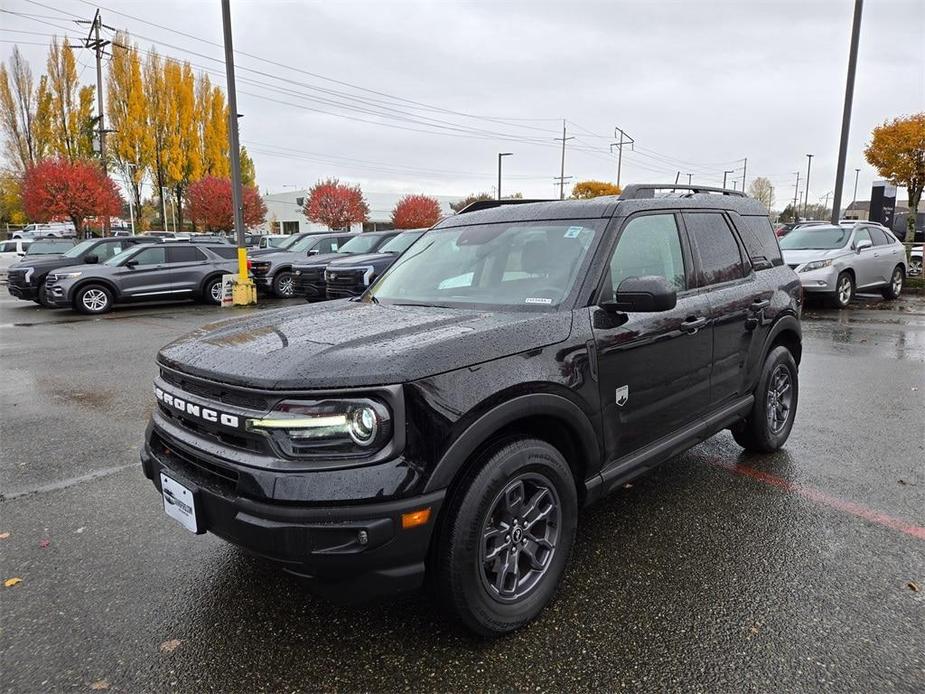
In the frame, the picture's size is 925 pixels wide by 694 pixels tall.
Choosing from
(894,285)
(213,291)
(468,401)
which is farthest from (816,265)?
(213,291)

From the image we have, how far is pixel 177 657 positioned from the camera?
2.44 m

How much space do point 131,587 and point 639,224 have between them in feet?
10.4

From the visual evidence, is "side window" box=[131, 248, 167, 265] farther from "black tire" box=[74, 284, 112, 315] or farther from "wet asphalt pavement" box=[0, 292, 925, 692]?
"wet asphalt pavement" box=[0, 292, 925, 692]

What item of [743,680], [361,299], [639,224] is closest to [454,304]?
[361,299]

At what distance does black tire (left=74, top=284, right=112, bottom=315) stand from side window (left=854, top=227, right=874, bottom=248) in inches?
648

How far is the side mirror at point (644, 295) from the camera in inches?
109

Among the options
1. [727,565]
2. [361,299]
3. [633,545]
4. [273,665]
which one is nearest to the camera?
[273,665]

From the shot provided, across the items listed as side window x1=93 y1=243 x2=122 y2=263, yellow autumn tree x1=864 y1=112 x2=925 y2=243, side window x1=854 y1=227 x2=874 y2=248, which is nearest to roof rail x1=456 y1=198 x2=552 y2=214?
side window x1=854 y1=227 x2=874 y2=248

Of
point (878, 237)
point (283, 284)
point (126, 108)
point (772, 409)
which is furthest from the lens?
point (126, 108)

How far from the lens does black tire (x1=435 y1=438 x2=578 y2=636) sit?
2.32 m

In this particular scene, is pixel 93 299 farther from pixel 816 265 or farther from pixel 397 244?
pixel 816 265

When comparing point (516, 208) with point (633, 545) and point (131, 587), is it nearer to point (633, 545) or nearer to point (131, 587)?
point (633, 545)

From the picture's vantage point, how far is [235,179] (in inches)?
568

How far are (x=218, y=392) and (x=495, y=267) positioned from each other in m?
1.65
